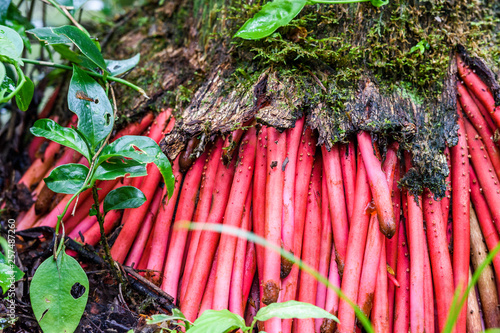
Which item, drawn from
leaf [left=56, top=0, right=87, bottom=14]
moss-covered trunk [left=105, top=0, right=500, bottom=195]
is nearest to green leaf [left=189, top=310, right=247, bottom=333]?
moss-covered trunk [left=105, top=0, right=500, bottom=195]

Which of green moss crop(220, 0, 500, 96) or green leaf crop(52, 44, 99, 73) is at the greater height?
green moss crop(220, 0, 500, 96)

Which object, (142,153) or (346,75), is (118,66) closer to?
(142,153)

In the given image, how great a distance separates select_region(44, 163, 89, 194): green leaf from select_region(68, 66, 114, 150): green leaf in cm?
10

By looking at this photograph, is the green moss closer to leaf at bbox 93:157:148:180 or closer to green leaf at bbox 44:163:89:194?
leaf at bbox 93:157:148:180

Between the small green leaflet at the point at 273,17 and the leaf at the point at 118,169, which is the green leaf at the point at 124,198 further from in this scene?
the small green leaflet at the point at 273,17

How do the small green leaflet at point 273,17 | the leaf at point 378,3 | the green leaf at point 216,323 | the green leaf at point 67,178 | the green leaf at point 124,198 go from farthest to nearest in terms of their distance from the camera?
the leaf at point 378,3 < the small green leaflet at point 273,17 < the green leaf at point 124,198 < the green leaf at point 67,178 < the green leaf at point 216,323

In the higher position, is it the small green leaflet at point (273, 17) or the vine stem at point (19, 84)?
the small green leaflet at point (273, 17)

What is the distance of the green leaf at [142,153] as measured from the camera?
1.25m

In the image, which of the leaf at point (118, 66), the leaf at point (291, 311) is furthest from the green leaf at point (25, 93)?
the leaf at point (291, 311)

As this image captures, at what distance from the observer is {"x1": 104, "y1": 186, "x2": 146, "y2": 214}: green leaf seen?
53.3 inches

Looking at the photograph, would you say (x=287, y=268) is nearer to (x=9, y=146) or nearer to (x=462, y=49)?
(x=462, y=49)

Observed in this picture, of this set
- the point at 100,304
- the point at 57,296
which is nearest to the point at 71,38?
the point at 57,296

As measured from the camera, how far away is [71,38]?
136 centimetres

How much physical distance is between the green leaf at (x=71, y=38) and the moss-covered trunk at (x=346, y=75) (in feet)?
1.51
